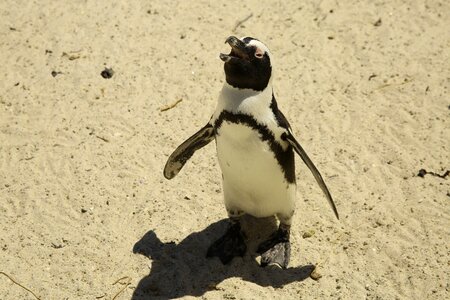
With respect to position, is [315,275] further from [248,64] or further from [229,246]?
[248,64]

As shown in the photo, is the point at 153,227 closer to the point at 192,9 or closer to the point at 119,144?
the point at 119,144

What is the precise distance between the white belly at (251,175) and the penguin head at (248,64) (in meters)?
0.23

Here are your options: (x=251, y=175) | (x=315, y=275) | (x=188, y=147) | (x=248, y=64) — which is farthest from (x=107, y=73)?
(x=315, y=275)

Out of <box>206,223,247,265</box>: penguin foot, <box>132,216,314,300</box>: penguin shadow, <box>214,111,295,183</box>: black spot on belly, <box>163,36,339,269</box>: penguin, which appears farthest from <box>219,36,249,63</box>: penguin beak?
<box>132,216,314,300</box>: penguin shadow

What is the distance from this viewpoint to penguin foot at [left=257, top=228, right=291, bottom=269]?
3980 mm

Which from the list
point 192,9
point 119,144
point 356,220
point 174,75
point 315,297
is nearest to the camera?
point 315,297

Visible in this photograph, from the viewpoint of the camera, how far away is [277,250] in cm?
402

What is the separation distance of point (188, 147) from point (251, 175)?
45cm

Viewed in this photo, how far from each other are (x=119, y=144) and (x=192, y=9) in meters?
1.77

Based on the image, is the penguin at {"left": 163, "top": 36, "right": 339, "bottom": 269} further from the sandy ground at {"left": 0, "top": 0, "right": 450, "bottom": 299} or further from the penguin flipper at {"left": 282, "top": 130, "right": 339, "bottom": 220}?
the sandy ground at {"left": 0, "top": 0, "right": 450, "bottom": 299}

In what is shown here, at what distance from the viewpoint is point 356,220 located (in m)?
4.31

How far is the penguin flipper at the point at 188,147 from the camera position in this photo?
3846 mm

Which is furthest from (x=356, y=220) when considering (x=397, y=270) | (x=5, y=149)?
(x=5, y=149)

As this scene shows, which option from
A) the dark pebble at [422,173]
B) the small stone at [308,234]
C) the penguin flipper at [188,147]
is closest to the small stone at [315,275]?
the small stone at [308,234]
